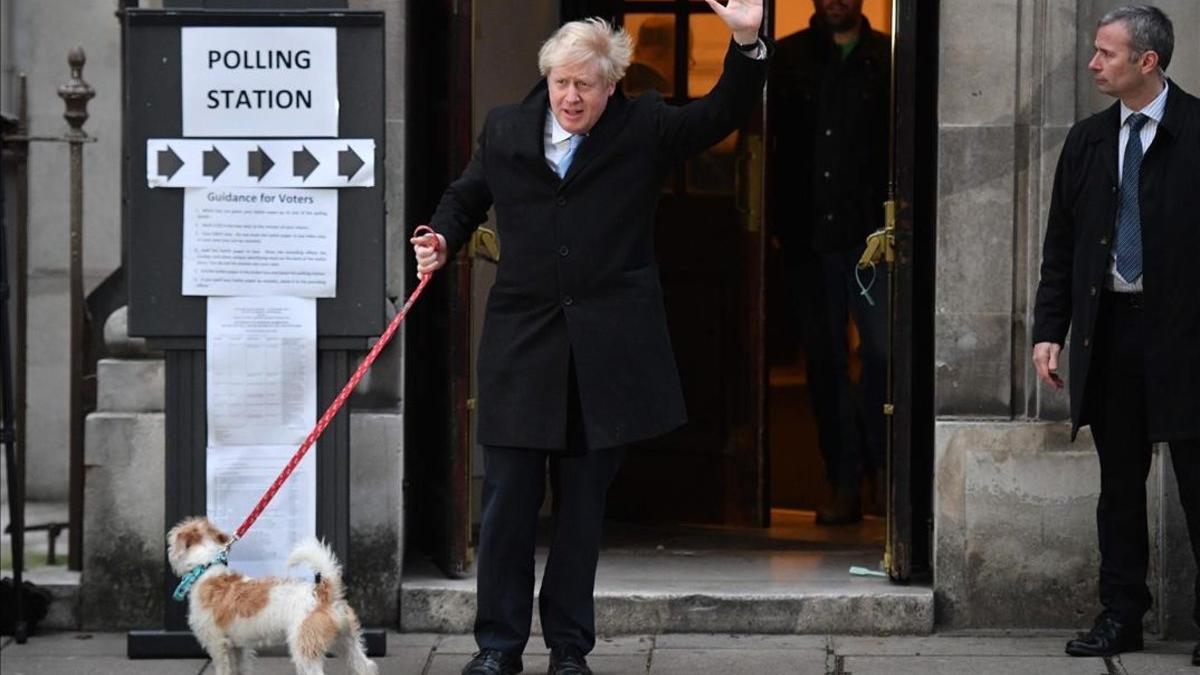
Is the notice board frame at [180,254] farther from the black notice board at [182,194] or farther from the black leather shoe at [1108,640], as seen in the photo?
the black leather shoe at [1108,640]

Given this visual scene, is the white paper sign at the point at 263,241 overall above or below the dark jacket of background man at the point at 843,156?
below

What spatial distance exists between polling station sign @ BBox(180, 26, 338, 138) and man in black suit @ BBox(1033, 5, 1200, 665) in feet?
7.47

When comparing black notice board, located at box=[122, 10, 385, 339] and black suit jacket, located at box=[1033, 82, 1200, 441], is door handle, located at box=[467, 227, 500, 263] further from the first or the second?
black suit jacket, located at box=[1033, 82, 1200, 441]

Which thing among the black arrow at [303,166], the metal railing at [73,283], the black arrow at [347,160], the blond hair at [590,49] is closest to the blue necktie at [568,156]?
the blond hair at [590,49]

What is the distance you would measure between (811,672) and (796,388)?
4.87 metres

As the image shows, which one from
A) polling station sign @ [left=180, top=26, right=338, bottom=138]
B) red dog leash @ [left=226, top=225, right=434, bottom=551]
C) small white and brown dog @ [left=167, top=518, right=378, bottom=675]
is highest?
polling station sign @ [left=180, top=26, right=338, bottom=138]

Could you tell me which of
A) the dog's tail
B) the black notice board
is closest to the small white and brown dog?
the dog's tail

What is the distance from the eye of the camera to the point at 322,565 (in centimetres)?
588

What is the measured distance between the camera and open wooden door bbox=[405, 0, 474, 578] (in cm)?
710

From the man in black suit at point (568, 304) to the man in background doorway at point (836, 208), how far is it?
2.31m

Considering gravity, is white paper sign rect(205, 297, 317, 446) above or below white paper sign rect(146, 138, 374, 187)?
below

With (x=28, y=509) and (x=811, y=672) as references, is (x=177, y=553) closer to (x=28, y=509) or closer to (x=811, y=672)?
(x=811, y=672)

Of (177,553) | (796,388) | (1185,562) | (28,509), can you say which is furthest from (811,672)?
(796,388)

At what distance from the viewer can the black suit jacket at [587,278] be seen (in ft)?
19.8
